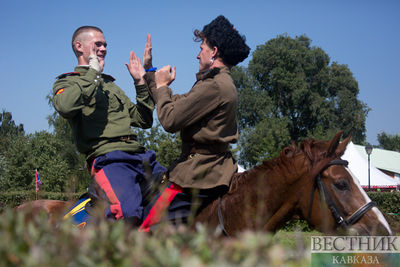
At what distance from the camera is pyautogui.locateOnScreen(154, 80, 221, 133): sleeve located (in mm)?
3531

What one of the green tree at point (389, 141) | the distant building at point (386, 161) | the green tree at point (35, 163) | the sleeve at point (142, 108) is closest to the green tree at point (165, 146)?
the green tree at point (35, 163)

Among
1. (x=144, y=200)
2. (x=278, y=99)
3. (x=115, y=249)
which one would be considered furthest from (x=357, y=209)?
(x=278, y=99)

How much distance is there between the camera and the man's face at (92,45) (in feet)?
14.4

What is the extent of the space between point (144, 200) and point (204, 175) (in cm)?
67

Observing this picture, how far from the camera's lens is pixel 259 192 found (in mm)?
3516

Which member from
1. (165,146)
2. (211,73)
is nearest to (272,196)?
(211,73)

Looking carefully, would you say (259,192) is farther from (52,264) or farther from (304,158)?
(52,264)

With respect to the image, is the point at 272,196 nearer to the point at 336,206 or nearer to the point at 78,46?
the point at 336,206

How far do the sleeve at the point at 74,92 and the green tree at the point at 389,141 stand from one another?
13107 centimetres

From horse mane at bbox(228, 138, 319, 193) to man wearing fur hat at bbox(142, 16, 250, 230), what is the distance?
91 mm

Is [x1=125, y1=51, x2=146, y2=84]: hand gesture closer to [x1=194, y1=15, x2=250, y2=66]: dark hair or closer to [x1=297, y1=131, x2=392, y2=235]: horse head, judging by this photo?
[x1=194, y1=15, x2=250, y2=66]: dark hair

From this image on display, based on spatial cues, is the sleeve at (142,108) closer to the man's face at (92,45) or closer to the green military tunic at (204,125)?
the man's face at (92,45)

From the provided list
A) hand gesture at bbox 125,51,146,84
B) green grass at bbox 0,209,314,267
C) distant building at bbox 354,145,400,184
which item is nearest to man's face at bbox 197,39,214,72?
hand gesture at bbox 125,51,146,84

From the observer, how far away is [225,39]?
380cm
